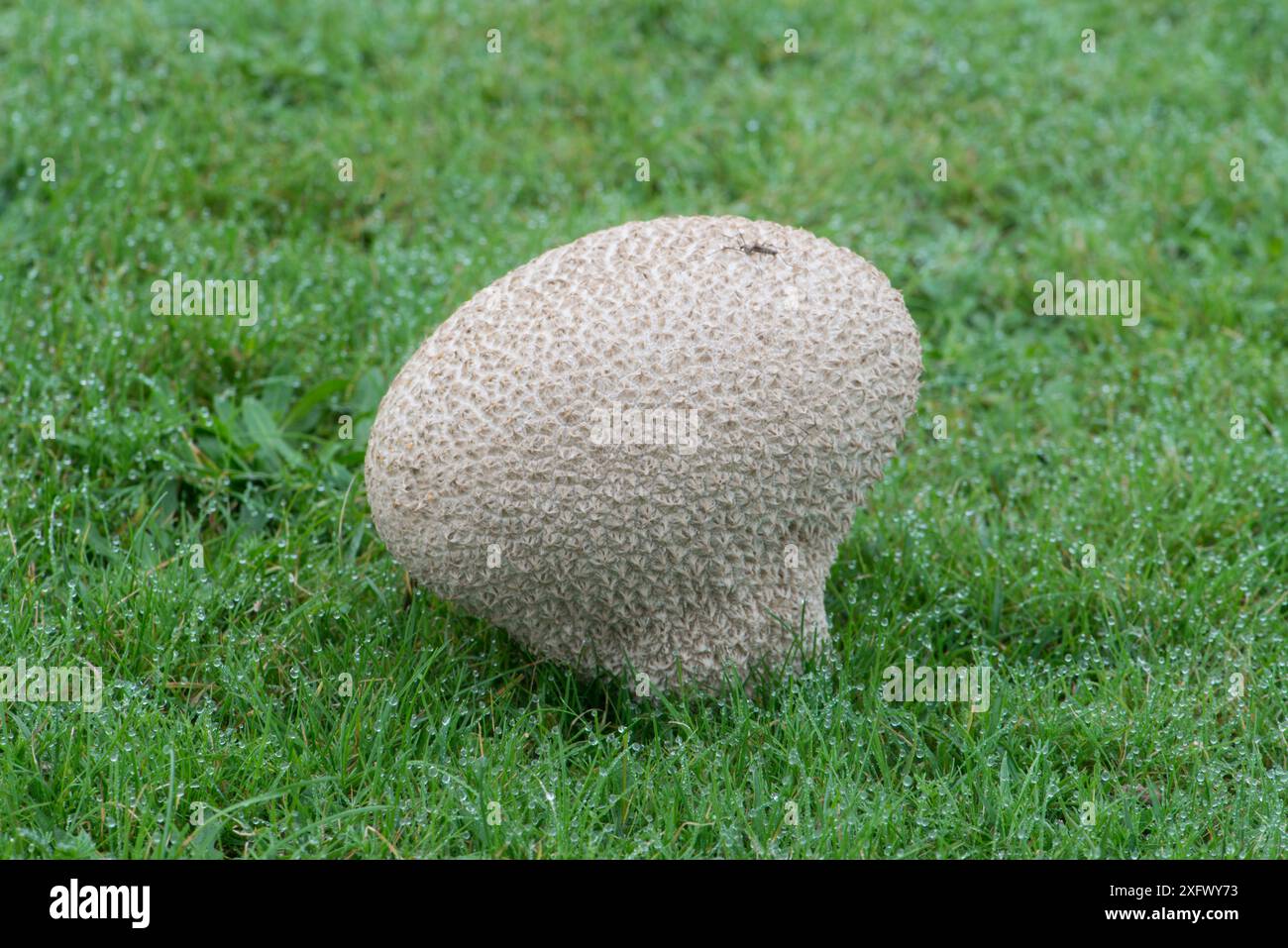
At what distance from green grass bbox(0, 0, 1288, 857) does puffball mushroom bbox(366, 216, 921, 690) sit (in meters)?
0.26

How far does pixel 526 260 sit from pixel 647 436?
6.36 ft

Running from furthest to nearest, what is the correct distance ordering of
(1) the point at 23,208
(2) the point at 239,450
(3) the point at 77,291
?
(1) the point at 23,208 → (3) the point at 77,291 → (2) the point at 239,450

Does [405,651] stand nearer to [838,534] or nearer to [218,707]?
[218,707]

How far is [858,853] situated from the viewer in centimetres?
269

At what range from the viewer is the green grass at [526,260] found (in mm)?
2834

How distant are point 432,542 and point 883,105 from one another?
3440mm

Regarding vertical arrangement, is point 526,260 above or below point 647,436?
above

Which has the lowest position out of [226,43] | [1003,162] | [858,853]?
[858,853]

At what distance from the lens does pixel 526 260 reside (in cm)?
458

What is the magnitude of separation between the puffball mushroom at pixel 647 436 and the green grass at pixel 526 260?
0.26 metres

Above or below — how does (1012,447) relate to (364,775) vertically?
above

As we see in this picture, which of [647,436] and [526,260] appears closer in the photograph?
[647,436]

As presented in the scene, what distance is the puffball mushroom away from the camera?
9.17ft
